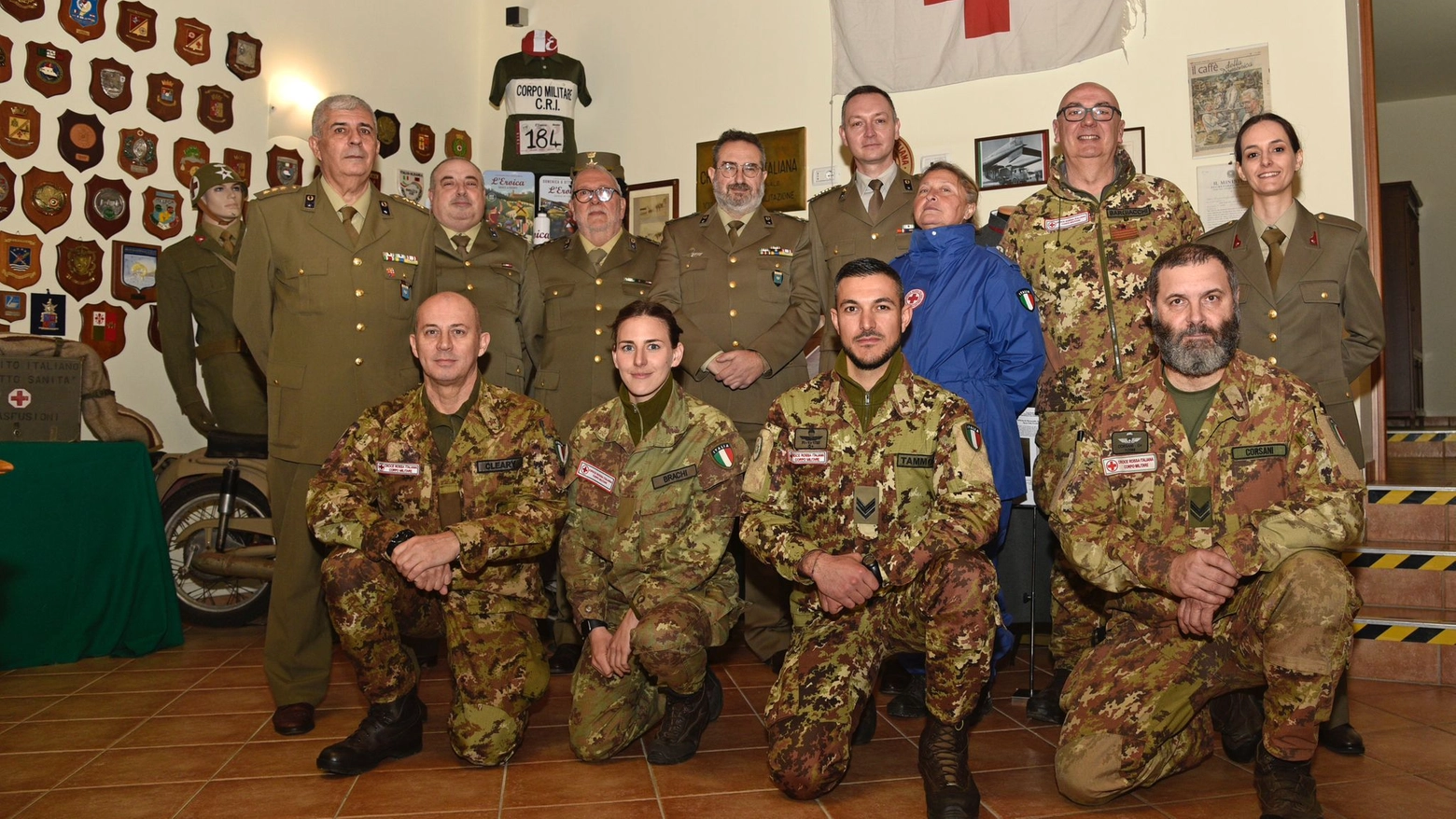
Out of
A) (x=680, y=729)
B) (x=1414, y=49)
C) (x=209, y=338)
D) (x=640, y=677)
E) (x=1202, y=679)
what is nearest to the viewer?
(x=1202, y=679)

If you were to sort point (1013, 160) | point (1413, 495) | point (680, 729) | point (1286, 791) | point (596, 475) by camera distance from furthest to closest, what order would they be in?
point (1013, 160) → point (1413, 495) → point (596, 475) → point (680, 729) → point (1286, 791)

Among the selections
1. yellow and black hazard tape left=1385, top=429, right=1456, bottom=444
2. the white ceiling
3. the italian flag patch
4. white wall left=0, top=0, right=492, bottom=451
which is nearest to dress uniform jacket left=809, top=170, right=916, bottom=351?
the italian flag patch

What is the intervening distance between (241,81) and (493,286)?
2.71m

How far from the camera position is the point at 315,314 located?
11.1 ft

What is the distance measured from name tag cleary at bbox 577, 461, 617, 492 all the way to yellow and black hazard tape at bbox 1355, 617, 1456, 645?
2838mm

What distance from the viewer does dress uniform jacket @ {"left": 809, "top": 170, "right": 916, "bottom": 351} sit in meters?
3.75

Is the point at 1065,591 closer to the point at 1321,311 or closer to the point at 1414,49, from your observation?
the point at 1321,311

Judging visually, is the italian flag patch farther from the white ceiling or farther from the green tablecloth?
the white ceiling

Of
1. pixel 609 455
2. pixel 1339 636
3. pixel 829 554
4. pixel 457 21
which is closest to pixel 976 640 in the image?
pixel 829 554

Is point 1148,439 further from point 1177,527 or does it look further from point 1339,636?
point 1339,636

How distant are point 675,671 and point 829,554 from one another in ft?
1.82

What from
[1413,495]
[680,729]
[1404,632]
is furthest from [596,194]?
[1413,495]

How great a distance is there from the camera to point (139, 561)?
4.39 meters

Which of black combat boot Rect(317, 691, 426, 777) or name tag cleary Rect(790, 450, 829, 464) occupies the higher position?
name tag cleary Rect(790, 450, 829, 464)
